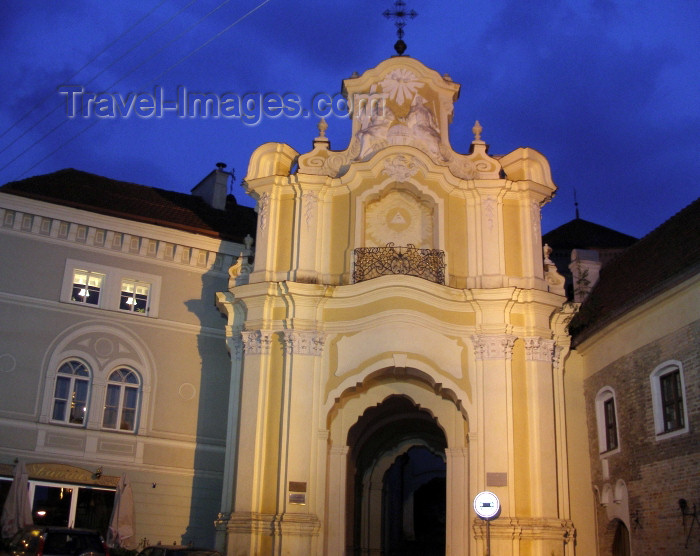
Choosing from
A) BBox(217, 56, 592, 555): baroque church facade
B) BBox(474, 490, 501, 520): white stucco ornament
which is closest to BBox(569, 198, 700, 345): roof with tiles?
BBox(217, 56, 592, 555): baroque church facade

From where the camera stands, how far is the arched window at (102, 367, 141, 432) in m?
25.1

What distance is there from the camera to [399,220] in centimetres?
2519

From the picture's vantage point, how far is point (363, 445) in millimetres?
26781

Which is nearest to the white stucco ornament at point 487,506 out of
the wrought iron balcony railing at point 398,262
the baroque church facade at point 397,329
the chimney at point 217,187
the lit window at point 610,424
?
the baroque church facade at point 397,329

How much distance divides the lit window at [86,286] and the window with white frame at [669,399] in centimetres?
1508

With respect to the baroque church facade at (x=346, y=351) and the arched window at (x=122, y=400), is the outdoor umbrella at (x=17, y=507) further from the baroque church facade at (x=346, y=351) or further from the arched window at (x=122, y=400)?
the arched window at (x=122, y=400)

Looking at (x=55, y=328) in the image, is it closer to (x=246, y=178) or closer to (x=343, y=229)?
(x=246, y=178)

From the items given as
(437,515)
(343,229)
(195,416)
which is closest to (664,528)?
(343,229)

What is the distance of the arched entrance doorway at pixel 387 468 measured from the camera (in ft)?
85.6

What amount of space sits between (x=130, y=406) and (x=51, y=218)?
5.70 metres

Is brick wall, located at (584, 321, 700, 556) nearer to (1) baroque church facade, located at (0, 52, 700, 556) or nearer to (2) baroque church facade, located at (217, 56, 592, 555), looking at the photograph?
(1) baroque church facade, located at (0, 52, 700, 556)

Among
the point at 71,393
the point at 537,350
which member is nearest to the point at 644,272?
the point at 537,350

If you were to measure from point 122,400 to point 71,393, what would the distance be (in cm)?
141

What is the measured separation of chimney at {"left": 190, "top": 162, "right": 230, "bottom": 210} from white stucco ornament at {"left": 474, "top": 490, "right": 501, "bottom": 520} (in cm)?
1640
